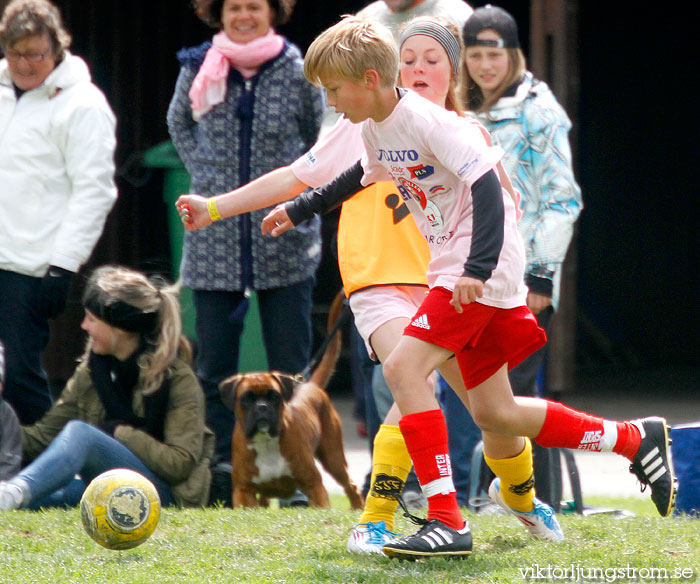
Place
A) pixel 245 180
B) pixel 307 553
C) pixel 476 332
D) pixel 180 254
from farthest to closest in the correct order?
pixel 180 254
pixel 245 180
pixel 307 553
pixel 476 332

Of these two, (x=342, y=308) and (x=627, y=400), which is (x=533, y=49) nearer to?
(x=627, y=400)

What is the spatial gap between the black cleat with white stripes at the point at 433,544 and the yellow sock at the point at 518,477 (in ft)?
1.30

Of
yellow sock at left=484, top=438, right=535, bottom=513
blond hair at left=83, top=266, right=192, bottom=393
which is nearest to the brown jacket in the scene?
blond hair at left=83, top=266, right=192, bottom=393

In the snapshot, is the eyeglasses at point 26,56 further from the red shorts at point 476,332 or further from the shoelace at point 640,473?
the shoelace at point 640,473

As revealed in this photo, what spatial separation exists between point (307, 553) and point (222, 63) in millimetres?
2689

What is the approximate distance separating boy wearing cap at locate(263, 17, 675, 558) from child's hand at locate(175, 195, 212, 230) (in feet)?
2.34

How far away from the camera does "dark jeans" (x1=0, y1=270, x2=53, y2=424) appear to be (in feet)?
18.7

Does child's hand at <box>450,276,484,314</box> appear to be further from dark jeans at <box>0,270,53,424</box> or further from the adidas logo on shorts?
dark jeans at <box>0,270,53,424</box>

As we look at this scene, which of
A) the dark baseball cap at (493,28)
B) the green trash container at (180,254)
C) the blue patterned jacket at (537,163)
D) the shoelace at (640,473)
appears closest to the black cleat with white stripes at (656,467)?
the shoelace at (640,473)

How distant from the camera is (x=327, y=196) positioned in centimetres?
411

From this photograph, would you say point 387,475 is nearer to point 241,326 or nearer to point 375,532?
point 375,532

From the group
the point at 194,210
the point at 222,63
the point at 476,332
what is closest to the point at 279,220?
the point at 194,210

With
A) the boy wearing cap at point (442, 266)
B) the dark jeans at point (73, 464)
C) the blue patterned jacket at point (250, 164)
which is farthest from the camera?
the blue patterned jacket at point (250, 164)

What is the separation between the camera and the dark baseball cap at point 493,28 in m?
5.16
